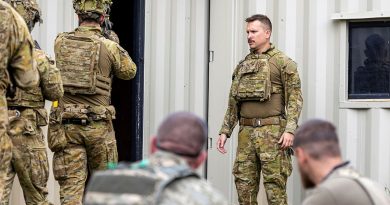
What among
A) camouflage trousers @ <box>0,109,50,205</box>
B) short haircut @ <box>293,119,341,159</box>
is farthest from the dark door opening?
short haircut @ <box>293,119,341,159</box>

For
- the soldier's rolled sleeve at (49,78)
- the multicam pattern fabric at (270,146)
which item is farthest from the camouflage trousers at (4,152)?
the multicam pattern fabric at (270,146)

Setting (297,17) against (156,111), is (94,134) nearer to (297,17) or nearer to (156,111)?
(156,111)

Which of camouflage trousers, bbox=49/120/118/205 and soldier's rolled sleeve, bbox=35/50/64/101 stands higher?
soldier's rolled sleeve, bbox=35/50/64/101

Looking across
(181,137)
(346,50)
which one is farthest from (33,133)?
(181,137)

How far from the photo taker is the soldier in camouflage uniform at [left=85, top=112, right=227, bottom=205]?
3.75 metres

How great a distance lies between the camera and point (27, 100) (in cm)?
734

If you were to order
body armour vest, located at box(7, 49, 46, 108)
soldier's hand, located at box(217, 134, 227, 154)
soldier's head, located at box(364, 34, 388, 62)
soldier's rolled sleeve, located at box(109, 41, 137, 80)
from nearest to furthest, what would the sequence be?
body armour vest, located at box(7, 49, 46, 108) < soldier's rolled sleeve, located at box(109, 41, 137, 80) < soldier's hand, located at box(217, 134, 227, 154) < soldier's head, located at box(364, 34, 388, 62)

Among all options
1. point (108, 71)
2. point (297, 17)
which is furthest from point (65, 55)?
point (297, 17)

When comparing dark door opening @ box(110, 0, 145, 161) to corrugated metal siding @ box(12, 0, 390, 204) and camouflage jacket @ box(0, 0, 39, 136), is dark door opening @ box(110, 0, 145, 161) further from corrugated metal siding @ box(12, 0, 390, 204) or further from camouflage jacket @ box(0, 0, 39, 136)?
camouflage jacket @ box(0, 0, 39, 136)

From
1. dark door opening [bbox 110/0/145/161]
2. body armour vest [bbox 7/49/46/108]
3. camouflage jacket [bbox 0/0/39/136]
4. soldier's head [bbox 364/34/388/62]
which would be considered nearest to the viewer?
camouflage jacket [bbox 0/0/39/136]

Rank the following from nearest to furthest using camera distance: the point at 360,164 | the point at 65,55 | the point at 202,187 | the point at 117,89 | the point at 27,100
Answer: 1. the point at 202,187
2. the point at 27,100
3. the point at 65,55
4. the point at 360,164
5. the point at 117,89

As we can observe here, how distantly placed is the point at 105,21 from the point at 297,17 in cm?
180

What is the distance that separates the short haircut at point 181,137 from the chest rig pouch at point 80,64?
4015mm

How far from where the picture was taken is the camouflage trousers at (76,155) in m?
7.99
